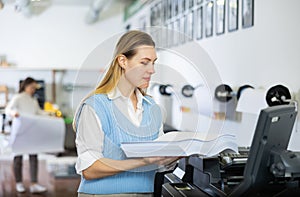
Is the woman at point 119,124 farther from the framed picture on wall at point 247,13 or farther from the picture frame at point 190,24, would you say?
the picture frame at point 190,24

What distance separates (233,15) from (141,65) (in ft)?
7.42

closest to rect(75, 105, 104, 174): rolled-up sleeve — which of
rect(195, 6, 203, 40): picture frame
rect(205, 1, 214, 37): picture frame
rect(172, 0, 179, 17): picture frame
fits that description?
rect(205, 1, 214, 37): picture frame

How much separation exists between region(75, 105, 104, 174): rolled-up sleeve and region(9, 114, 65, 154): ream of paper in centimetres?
434

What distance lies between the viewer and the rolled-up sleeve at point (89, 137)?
4.54 ft

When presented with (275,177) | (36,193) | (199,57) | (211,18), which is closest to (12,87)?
(36,193)

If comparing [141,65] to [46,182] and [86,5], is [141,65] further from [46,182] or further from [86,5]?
[86,5]

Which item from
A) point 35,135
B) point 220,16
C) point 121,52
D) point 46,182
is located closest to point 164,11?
point 220,16

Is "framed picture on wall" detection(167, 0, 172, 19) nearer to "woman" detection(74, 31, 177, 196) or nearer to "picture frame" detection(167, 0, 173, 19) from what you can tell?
"picture frame" detection(167, 0, 173, 19)

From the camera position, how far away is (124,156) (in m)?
1.44

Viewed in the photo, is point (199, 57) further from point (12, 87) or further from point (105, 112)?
point (12, 87)

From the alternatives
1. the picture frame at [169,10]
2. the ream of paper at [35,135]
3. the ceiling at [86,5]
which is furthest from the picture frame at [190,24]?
the ceiling at [86,5]

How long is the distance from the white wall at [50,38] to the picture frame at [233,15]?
16.5ft

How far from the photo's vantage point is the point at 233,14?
138 inches

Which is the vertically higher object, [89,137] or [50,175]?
[89,137]
